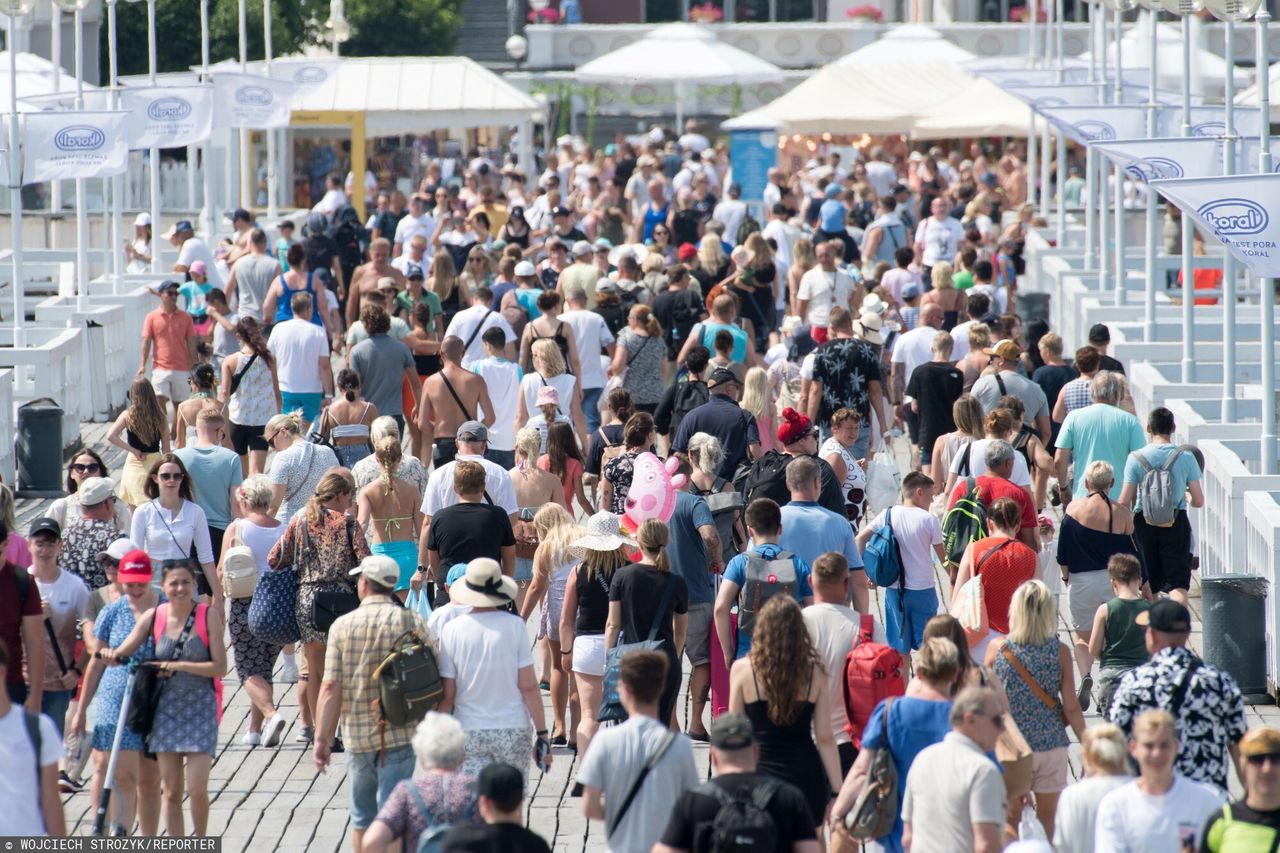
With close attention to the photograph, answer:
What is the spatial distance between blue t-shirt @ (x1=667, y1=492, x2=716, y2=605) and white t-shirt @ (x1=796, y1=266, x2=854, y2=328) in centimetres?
819

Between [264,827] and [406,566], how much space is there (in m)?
2.05

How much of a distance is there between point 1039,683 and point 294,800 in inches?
135

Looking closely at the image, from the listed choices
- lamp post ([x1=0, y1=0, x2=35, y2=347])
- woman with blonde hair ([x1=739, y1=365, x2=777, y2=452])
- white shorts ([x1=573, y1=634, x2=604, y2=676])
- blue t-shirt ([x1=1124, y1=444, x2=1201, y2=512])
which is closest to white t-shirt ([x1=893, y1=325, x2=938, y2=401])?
woman with blonde hair ([x1=739, y1=365, x2=777, y2=452])

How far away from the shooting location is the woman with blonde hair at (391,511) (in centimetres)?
1080

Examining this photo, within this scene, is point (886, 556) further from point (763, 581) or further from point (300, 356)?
point (300, 356)

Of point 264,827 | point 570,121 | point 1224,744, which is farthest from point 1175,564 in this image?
point 570,121

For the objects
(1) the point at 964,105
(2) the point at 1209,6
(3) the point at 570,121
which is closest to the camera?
(2) the point at 1209,6

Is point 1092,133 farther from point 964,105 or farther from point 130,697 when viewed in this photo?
point 964,105

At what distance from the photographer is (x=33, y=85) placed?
2952 centimetres

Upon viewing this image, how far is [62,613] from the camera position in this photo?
9289 mm

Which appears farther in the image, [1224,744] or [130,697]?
[130,697]

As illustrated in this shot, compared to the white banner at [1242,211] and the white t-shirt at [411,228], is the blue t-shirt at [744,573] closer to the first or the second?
the white banner at [1242,211]

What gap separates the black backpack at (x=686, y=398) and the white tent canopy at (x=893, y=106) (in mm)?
20025

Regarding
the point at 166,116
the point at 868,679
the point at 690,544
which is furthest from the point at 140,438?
the point at 166,116
